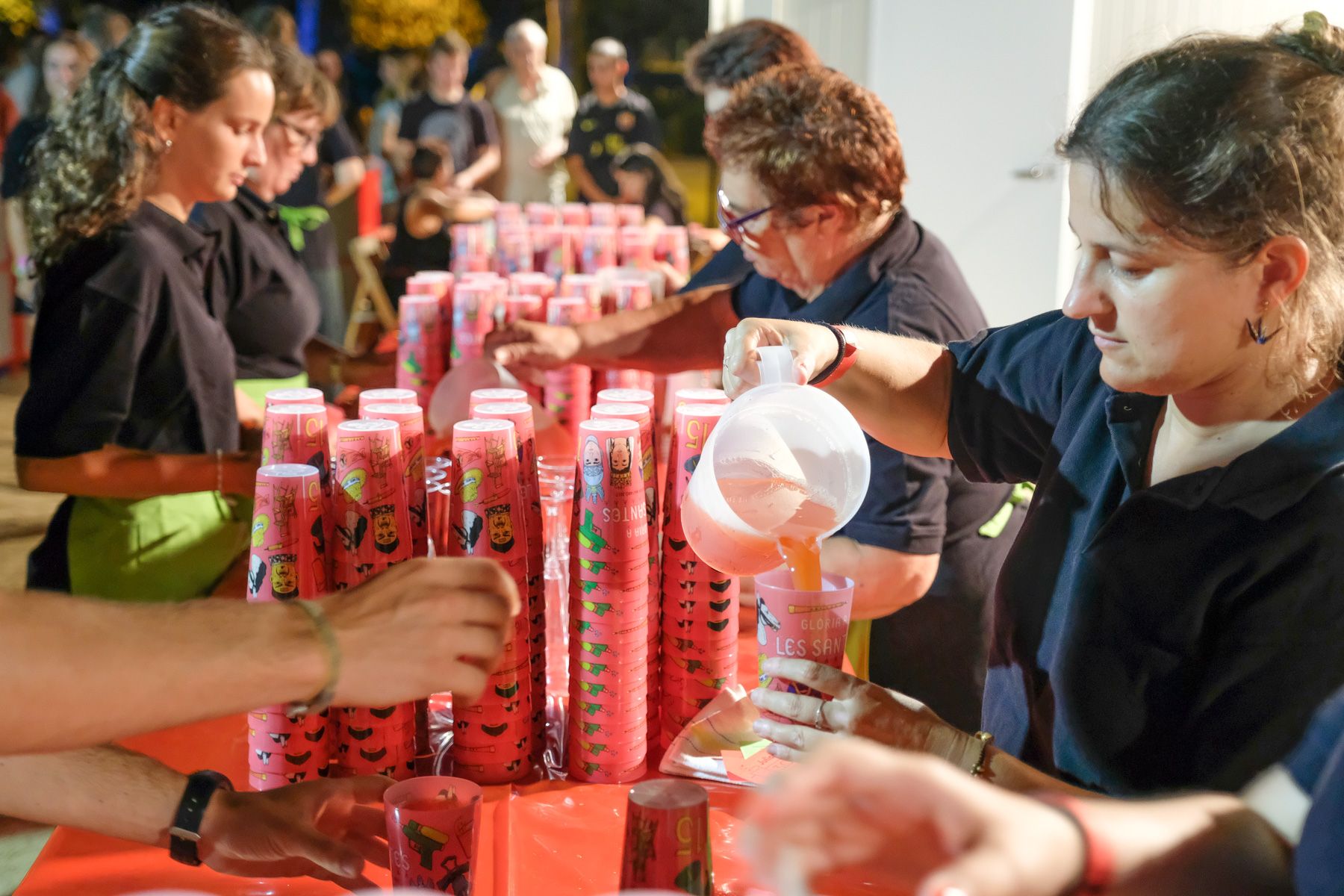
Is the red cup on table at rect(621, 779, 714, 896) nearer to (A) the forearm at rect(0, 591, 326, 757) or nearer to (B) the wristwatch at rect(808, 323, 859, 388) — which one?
(A) the forearm at rect(0, 591, 326, 757)

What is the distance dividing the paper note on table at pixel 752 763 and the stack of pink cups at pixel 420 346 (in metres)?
1.52

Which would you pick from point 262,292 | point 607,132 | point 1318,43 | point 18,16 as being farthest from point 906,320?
point 18,16

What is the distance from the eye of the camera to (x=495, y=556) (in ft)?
4.42

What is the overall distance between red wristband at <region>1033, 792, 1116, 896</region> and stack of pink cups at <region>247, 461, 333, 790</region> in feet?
2.88

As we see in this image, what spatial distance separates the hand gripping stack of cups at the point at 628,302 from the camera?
2.83 meters

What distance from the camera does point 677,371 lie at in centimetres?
286

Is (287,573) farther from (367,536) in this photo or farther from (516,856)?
(516,856)

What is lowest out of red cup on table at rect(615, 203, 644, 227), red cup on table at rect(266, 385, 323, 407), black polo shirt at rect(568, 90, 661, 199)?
red cup on table at rect(266, 385, 323, 407)

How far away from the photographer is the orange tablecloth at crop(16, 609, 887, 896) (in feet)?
3.95

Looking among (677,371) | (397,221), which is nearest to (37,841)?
(677,371)

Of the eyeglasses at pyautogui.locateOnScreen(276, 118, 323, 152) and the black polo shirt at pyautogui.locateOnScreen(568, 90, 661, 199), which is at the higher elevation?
the black polo shirt at pyautogui.locateOnScreen(568, 90, 661, 199)

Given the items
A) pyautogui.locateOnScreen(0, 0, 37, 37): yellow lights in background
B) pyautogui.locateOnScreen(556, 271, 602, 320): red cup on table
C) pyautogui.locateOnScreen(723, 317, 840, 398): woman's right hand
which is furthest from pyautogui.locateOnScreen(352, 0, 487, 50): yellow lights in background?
pyautogui.locateOnScreen(723, 317, 840, 398): woman's right hand

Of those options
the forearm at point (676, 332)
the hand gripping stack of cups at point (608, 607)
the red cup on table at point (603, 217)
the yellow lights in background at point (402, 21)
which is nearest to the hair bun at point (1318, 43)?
the hand gripping stack of cups at point (608, 607)

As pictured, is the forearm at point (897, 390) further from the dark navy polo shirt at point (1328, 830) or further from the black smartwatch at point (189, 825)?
the black smartwatch at point (189, 825)
